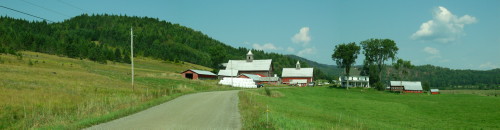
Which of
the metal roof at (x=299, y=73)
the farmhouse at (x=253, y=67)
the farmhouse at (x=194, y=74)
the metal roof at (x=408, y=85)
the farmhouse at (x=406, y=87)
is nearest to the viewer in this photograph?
the farmhouse at (x=406, y=87)

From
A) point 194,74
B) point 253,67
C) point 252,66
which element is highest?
point 252,66

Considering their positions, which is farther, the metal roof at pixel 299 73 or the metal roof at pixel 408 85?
the metal roof at pixel 299 73

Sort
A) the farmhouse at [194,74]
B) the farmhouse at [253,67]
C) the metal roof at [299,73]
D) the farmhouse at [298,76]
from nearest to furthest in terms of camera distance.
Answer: the farmhouse at [194,74], the farmhouse at [253,67], the farmhouse at [298,76], the metal roof at [299,73]

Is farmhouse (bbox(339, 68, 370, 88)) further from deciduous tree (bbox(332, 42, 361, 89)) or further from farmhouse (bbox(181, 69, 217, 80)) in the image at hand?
farmhouse (bbox(181, 69, 217, 80))

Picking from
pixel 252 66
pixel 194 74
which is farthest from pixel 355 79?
pixel 194 74

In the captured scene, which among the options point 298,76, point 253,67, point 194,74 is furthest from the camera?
point 298,76

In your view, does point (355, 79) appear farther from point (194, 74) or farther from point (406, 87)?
point (194, 74)

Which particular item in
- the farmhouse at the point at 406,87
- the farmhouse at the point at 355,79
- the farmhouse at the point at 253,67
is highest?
the farmhouse at the point at 253,67

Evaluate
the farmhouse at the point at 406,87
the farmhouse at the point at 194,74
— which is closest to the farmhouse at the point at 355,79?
the farmhouse at the point at 406,87

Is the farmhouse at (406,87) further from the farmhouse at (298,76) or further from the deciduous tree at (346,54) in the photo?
the farmhouse at (298,76)

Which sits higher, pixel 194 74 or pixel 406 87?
pixel 194 74

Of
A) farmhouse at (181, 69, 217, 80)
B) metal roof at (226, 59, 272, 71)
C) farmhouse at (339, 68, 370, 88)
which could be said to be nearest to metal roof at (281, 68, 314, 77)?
metal roof at (226, 59, 272, 71)

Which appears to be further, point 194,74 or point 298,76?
point 298,76

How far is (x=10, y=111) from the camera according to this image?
1936 cm
